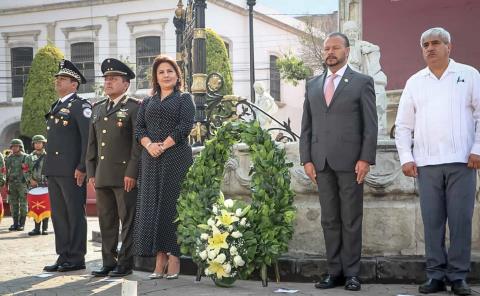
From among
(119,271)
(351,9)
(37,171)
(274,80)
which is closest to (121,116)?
(119,271)

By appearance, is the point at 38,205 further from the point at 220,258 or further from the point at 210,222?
the point at 220,258

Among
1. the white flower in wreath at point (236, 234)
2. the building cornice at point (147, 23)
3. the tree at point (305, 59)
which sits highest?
the building cornice at point (147, 23)

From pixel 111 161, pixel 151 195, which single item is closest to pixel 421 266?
pixel 151 195

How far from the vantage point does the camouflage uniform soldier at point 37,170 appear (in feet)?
37.7

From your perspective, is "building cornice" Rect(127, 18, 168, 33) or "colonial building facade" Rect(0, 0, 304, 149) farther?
"colonial building facade" Rect(0, 0, 304, 149)

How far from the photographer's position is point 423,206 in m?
5.25

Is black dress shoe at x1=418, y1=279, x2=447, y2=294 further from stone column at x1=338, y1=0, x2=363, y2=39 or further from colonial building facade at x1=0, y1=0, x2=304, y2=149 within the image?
colonial building facade at x1=0, y1=0, x2=304, y2=149

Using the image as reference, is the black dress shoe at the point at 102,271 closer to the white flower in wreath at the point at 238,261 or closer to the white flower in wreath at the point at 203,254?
the white flower in wreath at the point at 203,254

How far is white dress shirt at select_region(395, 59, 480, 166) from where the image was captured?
16.7 ft

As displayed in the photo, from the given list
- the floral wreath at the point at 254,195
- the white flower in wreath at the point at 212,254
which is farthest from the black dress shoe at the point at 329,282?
the white flower in wreath at the point at 212,254

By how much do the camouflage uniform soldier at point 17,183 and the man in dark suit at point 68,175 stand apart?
6512mm

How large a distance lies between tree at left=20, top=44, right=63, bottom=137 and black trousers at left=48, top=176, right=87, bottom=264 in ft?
86.2

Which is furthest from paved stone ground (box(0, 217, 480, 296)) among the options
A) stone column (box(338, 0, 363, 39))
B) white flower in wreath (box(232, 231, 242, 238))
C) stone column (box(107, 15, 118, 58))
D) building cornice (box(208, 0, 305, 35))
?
building cornice (box(208, 0, 305, 35))

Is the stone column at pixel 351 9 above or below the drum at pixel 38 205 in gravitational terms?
above
